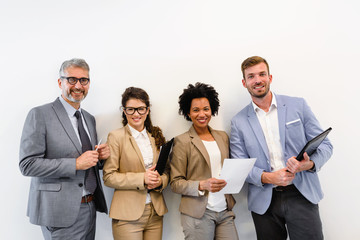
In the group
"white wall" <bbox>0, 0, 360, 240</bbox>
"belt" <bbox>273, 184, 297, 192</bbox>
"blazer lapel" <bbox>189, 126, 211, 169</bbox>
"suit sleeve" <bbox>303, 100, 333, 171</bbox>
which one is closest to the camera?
"suit sleeve" <bbox>303, 100, 333, 171</bbox>

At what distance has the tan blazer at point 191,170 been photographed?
1.98 m

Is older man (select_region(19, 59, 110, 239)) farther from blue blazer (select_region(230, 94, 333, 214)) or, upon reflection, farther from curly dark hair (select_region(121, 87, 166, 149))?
blue blazer (select_region(230, 94, 333, 214))

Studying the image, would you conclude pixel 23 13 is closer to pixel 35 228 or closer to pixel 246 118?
pixel 35 228

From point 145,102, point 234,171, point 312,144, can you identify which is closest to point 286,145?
point 312,144

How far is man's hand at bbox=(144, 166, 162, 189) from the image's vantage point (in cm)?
189

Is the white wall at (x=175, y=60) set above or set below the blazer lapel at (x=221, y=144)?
above

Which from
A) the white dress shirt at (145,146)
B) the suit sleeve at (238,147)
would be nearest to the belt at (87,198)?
the white dress shirt at (145,146)

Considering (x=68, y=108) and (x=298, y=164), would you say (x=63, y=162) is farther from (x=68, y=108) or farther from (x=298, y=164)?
(x=298, y=164)

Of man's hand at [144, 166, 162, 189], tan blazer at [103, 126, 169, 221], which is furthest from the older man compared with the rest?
man's hand at [144, 166, 162, 189]

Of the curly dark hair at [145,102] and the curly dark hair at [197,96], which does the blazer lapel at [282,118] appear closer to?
the curly dark hair at [197,96]

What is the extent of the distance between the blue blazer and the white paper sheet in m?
0.16

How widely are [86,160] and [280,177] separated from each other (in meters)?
1.46

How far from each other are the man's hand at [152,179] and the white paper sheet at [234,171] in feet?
1.65

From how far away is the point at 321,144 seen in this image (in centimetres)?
193
